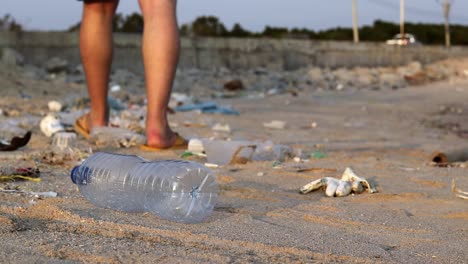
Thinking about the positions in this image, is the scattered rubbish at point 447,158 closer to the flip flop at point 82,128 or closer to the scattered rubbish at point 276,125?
the scattered rubbish at point 276,125

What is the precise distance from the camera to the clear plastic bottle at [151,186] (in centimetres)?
227

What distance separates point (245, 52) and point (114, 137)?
11914mm

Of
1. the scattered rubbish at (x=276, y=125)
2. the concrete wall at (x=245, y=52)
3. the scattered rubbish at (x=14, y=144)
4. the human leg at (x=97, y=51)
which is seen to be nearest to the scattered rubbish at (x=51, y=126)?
the human leg at (x=97, y=51)

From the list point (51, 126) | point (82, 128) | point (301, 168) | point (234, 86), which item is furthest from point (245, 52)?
point (301, 168)

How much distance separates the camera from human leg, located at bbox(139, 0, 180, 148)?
3.50m

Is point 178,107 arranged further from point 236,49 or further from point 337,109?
point 236,49

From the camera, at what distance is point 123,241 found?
1.84m

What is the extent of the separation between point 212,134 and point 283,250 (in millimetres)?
2962

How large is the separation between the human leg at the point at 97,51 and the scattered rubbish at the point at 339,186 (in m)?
1.62

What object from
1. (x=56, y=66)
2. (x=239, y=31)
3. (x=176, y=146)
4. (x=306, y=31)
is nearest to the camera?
(x=176, y=146)

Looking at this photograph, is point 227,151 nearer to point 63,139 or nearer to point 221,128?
point 63,139

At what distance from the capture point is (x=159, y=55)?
138 inches

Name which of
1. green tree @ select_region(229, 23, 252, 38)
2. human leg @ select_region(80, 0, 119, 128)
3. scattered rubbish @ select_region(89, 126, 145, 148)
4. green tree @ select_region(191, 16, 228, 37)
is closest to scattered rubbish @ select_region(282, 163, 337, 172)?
scattered rubbish @ select_region(89, 126, 145, 148)

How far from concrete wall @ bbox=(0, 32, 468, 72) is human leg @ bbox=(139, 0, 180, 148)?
354 inches
